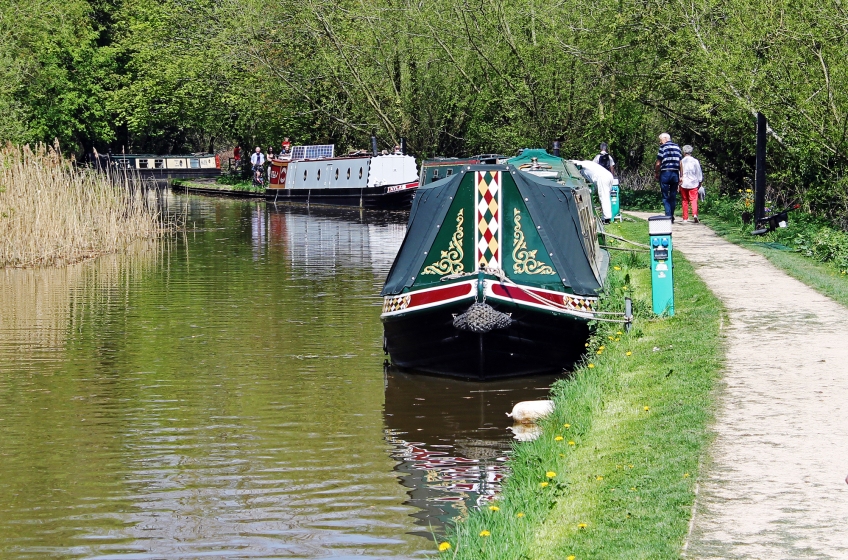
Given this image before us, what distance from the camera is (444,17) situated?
38469 mm

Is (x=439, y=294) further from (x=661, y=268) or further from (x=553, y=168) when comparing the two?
(x=553, y=168)

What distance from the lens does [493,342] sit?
1312 centimetres

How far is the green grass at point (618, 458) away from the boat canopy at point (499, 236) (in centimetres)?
106

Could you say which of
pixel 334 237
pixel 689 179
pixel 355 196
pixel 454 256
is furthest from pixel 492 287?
pixel 355 196

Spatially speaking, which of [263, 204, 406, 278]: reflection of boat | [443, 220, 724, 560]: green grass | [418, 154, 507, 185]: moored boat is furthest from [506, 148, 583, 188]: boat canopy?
[443, 220, 724, 560]: green grass

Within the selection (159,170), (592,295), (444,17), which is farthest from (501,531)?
(159,170)

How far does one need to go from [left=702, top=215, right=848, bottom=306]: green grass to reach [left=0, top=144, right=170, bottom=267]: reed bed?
1198cm

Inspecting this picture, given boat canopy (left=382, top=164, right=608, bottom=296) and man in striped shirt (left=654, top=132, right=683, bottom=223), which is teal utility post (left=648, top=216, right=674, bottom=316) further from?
man in striped shirt (left=654, top=132, right=683, bottom=223)

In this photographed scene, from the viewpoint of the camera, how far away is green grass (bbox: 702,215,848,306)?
14.6 metres

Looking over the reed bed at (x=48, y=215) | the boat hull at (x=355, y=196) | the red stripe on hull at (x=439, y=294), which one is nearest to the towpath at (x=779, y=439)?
the red stripe on hull at (x=439, y=294)

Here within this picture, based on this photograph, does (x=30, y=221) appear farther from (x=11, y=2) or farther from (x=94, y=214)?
(x=11, y=2)

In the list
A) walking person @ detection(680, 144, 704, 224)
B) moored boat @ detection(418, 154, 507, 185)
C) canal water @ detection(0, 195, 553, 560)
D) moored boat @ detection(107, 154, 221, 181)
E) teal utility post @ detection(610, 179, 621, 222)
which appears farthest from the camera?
moored boat @ detection(107, 154, 221, 181)

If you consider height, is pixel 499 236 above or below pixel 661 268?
above

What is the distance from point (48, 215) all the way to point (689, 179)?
38.8 feet
